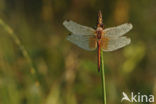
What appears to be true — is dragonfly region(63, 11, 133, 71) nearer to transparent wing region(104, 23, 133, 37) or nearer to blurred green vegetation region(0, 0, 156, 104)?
transparent wing region(104, 23, 133, 37)

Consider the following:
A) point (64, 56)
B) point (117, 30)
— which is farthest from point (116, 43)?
point (64, 56)

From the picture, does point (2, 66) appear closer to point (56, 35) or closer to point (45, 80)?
point (45, 80)

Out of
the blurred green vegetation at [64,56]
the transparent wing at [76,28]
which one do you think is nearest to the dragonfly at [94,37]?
the transparent wing at [76,28]

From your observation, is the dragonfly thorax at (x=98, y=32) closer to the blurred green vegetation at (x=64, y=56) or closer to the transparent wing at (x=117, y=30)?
the transparent wing at (x=117, y=30)

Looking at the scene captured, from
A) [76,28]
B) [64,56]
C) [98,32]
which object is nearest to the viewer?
[98,32]

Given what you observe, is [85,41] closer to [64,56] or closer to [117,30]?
[117,30]

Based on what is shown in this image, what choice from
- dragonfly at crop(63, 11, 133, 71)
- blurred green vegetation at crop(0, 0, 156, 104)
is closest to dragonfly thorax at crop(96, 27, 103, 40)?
dragonfly at crop(63, 11, 133, 71)
